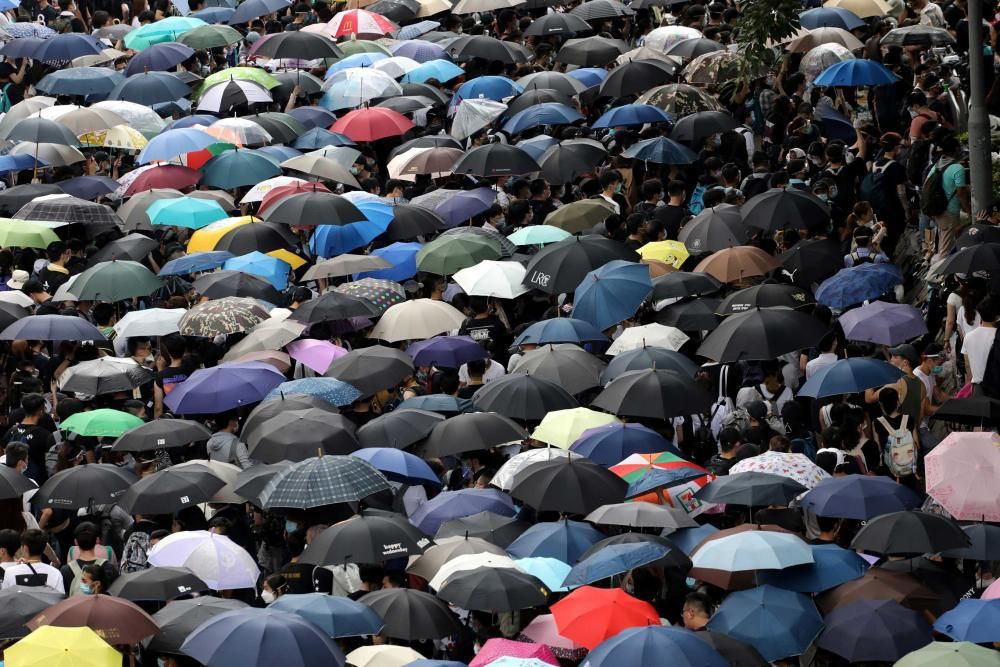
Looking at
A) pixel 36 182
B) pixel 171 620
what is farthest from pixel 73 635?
pixel 36 182

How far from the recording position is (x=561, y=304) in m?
17.7

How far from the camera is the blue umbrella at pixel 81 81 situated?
23.7 metres

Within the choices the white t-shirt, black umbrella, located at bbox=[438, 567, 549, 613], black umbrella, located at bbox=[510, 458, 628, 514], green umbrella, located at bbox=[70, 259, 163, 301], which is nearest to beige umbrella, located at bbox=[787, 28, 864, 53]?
green umbrella, located at bbox=[70, 259, 163, 301]

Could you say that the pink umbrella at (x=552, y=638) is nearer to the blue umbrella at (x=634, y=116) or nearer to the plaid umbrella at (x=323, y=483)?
the plaid umbrella at (x=323, y=483)

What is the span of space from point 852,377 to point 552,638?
3.95m

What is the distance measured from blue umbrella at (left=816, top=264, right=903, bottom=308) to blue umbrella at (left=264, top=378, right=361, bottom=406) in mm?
3972

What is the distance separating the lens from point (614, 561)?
1140 centimetres

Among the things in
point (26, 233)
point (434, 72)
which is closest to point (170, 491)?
point (26, 233)

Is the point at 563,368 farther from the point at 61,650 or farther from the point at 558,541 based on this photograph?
the point at 61,650

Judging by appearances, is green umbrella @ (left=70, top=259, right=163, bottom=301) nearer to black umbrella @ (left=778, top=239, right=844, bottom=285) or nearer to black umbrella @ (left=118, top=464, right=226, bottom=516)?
black umbrella @ (left=118, top=464, right=226, bottom=516)

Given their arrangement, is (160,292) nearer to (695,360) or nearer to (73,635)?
(695,360)

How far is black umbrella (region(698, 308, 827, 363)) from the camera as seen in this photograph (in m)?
14.9

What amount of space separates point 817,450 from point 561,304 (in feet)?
12.6

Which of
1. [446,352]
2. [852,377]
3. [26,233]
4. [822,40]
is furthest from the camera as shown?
[822,40]
